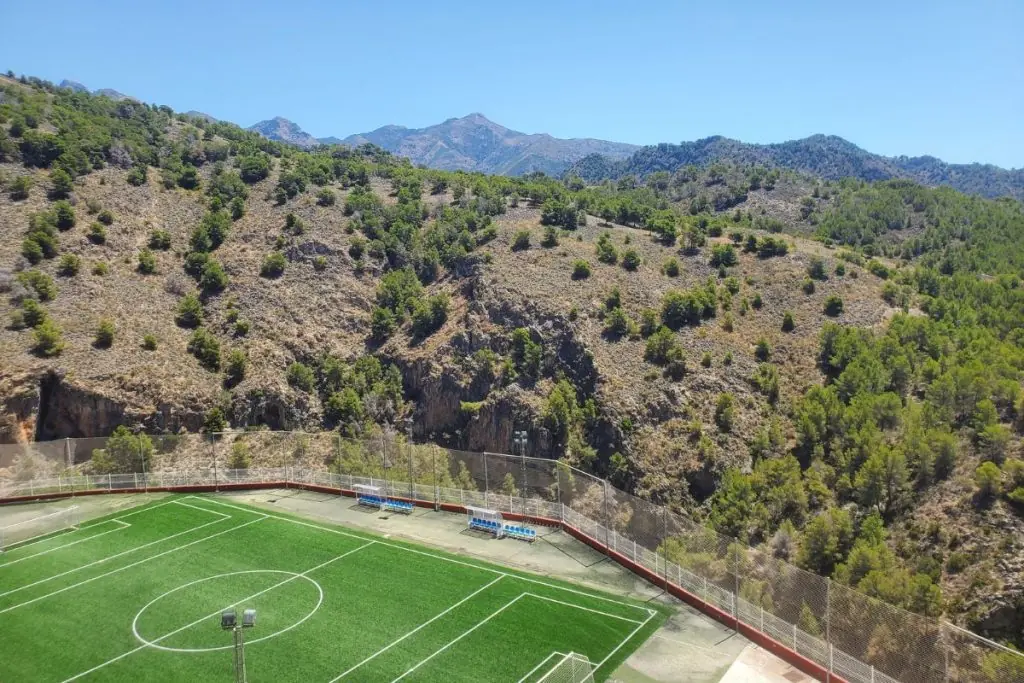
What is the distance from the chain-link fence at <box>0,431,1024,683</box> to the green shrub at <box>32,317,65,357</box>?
19.0 meters

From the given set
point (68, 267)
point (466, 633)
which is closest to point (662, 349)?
point (466, 633)

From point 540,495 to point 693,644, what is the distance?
11.3 metres

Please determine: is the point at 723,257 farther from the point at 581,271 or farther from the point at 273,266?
the point at 273,266

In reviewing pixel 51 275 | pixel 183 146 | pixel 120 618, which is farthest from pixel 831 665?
pixel 183 146

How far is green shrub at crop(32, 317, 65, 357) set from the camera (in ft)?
178

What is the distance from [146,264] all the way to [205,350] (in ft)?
46.1

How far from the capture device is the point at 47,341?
179 feet

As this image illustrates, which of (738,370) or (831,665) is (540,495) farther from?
(738,370)

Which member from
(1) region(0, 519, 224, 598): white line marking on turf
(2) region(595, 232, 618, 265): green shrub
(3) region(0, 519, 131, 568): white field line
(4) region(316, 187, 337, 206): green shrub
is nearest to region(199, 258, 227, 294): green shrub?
(4) region(316, 187, 337, 206): green shrub

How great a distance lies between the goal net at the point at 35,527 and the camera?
32.4 m

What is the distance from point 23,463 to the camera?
38.2 meters

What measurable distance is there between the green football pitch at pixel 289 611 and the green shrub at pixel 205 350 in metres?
29.4

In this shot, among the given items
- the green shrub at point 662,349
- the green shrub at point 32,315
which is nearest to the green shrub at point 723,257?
the green shrub at point 662,349

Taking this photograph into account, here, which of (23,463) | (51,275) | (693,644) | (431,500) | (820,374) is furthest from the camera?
(51,275)
